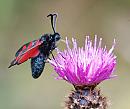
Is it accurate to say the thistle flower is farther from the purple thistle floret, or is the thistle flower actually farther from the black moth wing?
the black moth wing

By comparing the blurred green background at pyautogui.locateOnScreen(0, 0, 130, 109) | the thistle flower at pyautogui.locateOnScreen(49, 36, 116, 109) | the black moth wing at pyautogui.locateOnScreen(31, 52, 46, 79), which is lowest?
the thistle flower at pyautogui.locateOnScreen(49, 36, 116, 109)

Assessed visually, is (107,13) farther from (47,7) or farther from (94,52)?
(94,52)

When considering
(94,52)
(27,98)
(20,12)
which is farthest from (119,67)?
(94,52)

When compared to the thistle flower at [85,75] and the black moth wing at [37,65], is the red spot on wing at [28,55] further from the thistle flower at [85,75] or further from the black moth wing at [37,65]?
the thistle flower at [85,75]

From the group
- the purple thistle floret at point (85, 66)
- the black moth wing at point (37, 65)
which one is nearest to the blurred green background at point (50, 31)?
the black moth wing at point (37, 65)

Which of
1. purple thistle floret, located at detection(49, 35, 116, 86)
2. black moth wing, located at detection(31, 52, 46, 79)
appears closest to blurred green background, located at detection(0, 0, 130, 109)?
black moth wing, located at detection(31, 52, 46, 79)
